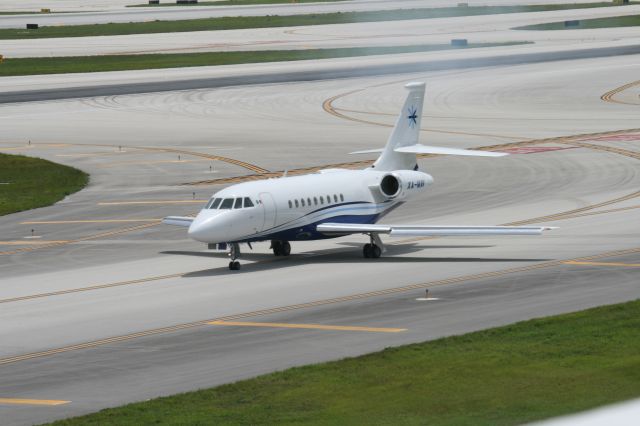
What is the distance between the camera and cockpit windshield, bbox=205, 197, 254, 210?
4606 centimetres

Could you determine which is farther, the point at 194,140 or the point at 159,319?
the point at 194,140

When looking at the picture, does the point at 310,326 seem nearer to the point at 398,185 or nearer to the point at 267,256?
the point at 267,256

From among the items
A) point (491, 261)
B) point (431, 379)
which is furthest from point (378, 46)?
point (431, 379)

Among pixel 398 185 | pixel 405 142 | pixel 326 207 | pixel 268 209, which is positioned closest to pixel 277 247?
pixel 326 207

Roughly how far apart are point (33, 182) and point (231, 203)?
101 ft

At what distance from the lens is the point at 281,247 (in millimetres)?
50406

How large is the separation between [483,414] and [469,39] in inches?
5832

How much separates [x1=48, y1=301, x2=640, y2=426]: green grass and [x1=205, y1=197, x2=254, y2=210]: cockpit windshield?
13.7m

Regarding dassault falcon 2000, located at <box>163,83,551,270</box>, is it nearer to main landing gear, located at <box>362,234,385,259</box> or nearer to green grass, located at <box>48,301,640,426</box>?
main landing gear, located at <box>362,234,385,259</box>

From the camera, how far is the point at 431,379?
2977cm

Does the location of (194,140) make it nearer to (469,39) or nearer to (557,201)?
(557,201)

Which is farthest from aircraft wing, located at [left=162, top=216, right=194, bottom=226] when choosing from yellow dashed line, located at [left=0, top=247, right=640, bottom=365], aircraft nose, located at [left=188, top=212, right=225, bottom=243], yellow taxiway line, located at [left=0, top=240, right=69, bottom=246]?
yellow dashed line, located at [left=0, top=247, right=640, bottom=365]

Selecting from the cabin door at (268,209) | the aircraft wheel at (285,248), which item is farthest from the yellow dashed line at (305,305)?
the aircraft wheel at (285,248)

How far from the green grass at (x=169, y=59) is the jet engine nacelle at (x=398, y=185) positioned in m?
94.3
